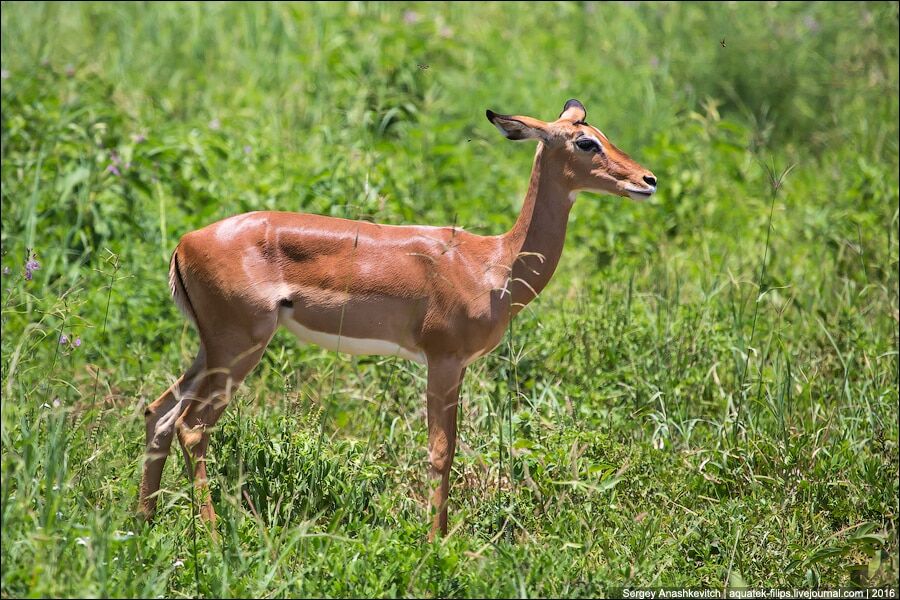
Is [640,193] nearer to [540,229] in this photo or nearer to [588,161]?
[588,161]

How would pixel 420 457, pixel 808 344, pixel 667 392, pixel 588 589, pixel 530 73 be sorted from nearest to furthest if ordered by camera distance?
pixel 588 589 → pixel 420 457 → pixel 667 392 → pixel 808 344 → pixel 530 73

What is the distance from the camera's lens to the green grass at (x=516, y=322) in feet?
14.3

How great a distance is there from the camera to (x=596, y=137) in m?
4.92

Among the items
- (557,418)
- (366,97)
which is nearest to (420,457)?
(557,418)

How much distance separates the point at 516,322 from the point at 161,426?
2200 millimetres

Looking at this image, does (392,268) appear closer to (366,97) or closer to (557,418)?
(557,418)

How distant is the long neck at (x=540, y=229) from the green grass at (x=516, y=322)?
0.25 m

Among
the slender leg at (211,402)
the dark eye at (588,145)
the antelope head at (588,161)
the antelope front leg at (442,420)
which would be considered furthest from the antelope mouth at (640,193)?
the slender leg at (211,402)

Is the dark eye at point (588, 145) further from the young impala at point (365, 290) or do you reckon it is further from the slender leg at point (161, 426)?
the slender leg at point (161, 426)

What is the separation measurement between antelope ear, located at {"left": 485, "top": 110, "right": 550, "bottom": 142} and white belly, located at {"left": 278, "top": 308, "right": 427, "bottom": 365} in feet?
3.25

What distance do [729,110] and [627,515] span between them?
5927 mm

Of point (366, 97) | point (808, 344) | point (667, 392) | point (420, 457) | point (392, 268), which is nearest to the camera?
point (392, 268)

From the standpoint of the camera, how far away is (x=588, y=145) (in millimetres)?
4902

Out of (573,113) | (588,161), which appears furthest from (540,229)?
(573,113)
